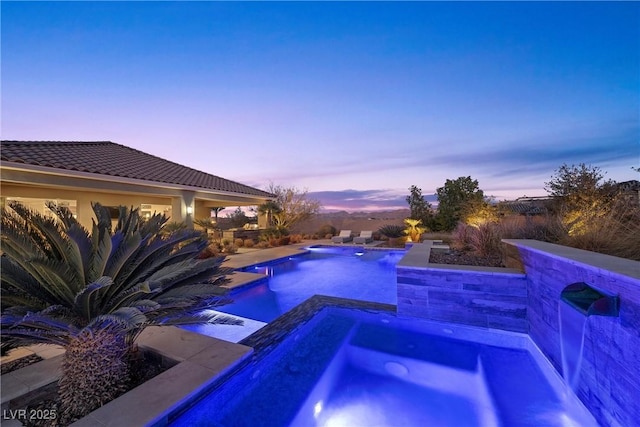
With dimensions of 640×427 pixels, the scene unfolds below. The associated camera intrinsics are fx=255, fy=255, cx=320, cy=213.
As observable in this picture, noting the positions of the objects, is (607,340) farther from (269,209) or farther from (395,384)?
Answer: (269,209)

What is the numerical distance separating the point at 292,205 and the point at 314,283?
12.6m

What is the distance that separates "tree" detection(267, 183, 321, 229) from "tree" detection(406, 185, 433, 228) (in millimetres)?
7667

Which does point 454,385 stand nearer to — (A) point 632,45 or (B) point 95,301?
(B) point 95,301

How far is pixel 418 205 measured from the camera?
19000 millimetres

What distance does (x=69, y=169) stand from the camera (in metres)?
7.17

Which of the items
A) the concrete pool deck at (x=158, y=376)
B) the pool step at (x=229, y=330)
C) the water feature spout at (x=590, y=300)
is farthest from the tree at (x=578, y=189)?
the concrete pool deck at (x=158, y=376)

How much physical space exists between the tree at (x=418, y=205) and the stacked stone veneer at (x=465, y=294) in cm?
1467

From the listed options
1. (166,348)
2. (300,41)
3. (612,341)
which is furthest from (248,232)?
(612,341)

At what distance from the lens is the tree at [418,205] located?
18656 mm

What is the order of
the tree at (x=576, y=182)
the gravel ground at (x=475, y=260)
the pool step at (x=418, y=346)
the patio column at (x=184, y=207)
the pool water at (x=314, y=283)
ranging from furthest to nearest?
1. the patio column at (x=184, y=207)
2. the tree at (x=576, y=182)
3. the pool water at (x=314, y=283)
4. the gravel ground at (x=475, y=260)
5. the pool step at (x=418, y=346)

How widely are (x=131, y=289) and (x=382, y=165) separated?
59.9 ft

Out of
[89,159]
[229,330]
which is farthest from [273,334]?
[89,159]

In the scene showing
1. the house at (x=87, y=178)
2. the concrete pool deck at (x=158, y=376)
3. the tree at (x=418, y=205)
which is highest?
the house at (x=87, y=178)

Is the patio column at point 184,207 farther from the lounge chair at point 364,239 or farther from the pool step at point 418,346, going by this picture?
the lounge chair at point 364,239
